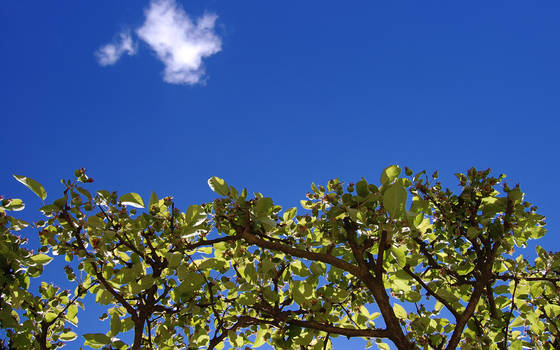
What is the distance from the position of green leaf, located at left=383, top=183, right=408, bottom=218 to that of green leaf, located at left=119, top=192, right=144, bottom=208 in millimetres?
2287

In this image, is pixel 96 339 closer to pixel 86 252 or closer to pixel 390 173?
pixel 86 252

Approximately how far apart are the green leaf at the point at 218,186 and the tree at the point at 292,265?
0.01m

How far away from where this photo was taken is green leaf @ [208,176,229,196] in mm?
3576

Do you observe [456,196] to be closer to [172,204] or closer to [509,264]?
[509,264]

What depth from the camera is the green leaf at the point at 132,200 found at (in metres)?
3.49

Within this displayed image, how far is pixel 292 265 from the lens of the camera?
4.13m

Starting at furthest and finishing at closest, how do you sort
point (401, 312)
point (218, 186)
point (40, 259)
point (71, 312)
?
point (401, 312), point (71, 312), point (218, 186), point (40, 259)

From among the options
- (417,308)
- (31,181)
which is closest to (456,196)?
(417,308)

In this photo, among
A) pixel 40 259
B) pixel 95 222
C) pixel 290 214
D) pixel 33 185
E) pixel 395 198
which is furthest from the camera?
pixel 290 214

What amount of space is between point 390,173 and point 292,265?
154 cm

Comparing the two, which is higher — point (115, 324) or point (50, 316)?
point (50, 316)

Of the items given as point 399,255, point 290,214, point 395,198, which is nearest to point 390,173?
point 395,198

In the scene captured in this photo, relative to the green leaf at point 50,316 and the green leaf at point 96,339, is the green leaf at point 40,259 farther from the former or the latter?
the green leaf at point 50,316

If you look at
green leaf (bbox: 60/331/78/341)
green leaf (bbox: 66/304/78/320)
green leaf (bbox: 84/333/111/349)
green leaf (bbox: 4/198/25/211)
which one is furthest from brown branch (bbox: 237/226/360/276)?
green leaf (bbox: 60/331/78/341)
